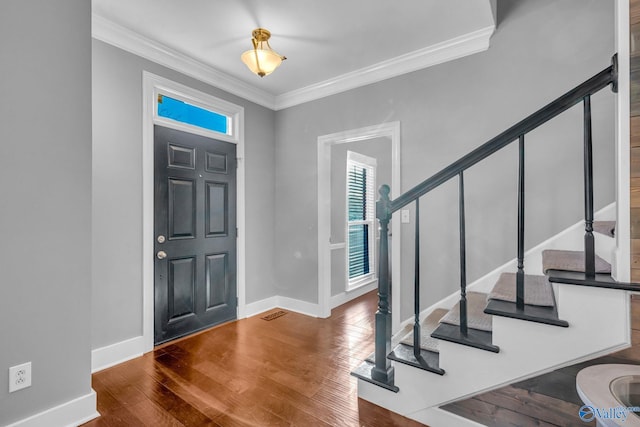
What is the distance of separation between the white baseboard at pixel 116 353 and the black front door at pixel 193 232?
17 cm

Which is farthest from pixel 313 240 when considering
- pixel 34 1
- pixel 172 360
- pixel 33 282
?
pixel 34 1

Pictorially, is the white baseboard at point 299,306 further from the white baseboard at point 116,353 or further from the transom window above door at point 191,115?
the transom window above door at point 191,115

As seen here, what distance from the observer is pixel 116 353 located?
2.42 meters

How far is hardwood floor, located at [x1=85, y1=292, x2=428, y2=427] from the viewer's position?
1.75 meters

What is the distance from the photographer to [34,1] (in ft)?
5.17

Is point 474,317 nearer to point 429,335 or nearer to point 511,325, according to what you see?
point 429,335

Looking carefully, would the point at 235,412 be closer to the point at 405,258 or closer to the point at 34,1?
the point at 405,258

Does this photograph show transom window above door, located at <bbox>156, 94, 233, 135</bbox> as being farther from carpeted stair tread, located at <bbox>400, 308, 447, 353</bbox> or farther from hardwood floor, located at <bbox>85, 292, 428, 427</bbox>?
carpeted stair tread, located at <bbox>400, 308, 447, 353</bbox>

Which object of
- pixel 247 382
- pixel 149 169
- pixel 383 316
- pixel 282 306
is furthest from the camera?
pixel 282 306

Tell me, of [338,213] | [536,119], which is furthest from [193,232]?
[536,119]

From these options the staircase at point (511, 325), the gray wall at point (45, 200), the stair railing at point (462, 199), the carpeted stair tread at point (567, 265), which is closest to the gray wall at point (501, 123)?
the staircase at point (511, 325)

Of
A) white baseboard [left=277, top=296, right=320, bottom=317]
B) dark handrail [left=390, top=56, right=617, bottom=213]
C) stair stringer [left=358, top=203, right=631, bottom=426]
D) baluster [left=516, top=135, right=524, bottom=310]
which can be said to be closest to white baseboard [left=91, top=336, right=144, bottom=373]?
white baseboard [left=277, top=296, right=320, bottom=317]

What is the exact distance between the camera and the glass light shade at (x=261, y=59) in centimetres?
228

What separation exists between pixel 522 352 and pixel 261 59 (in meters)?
2.46
